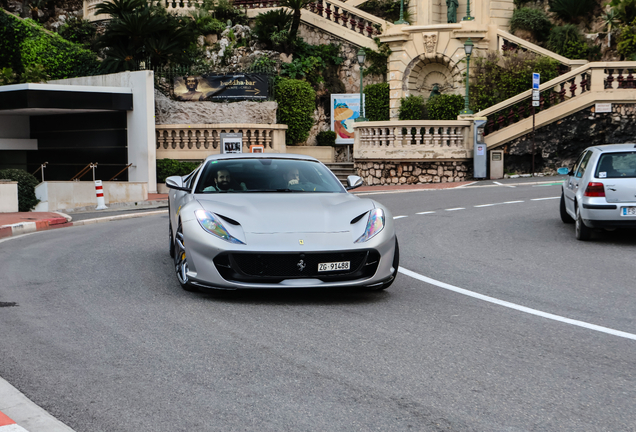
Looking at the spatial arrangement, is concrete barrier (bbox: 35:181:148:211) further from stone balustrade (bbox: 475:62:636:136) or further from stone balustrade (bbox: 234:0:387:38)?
stone balustrade (bbox: 234:0:387:38)

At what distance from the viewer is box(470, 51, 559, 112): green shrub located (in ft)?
104

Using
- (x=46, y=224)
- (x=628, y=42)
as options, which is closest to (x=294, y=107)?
(x=628, y=42)

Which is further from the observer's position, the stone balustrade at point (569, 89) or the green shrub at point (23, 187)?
the stone balustrade at point (569, 89)

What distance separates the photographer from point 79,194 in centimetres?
→ 2297

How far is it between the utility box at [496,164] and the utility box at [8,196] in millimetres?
16396

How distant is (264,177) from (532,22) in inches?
1306

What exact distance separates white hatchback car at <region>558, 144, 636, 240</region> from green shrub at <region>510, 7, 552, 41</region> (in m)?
28.0

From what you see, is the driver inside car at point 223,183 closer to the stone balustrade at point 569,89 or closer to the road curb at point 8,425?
the road curb at point 8,425

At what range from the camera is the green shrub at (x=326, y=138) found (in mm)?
36500

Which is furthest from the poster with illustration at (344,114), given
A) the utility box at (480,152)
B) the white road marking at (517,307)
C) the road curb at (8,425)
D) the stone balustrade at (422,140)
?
the road curb at (8,425)

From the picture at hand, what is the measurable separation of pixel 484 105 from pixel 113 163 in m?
15.0

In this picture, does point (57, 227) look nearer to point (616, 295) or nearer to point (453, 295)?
point (453, 295)

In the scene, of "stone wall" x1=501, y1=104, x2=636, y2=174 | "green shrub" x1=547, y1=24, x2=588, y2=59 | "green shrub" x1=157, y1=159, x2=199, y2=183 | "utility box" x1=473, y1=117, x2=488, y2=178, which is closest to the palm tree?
"green shrub" x1=547, y1=24, x2=588, y2=59

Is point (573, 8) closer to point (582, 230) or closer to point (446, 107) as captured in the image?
point (446, 107)
